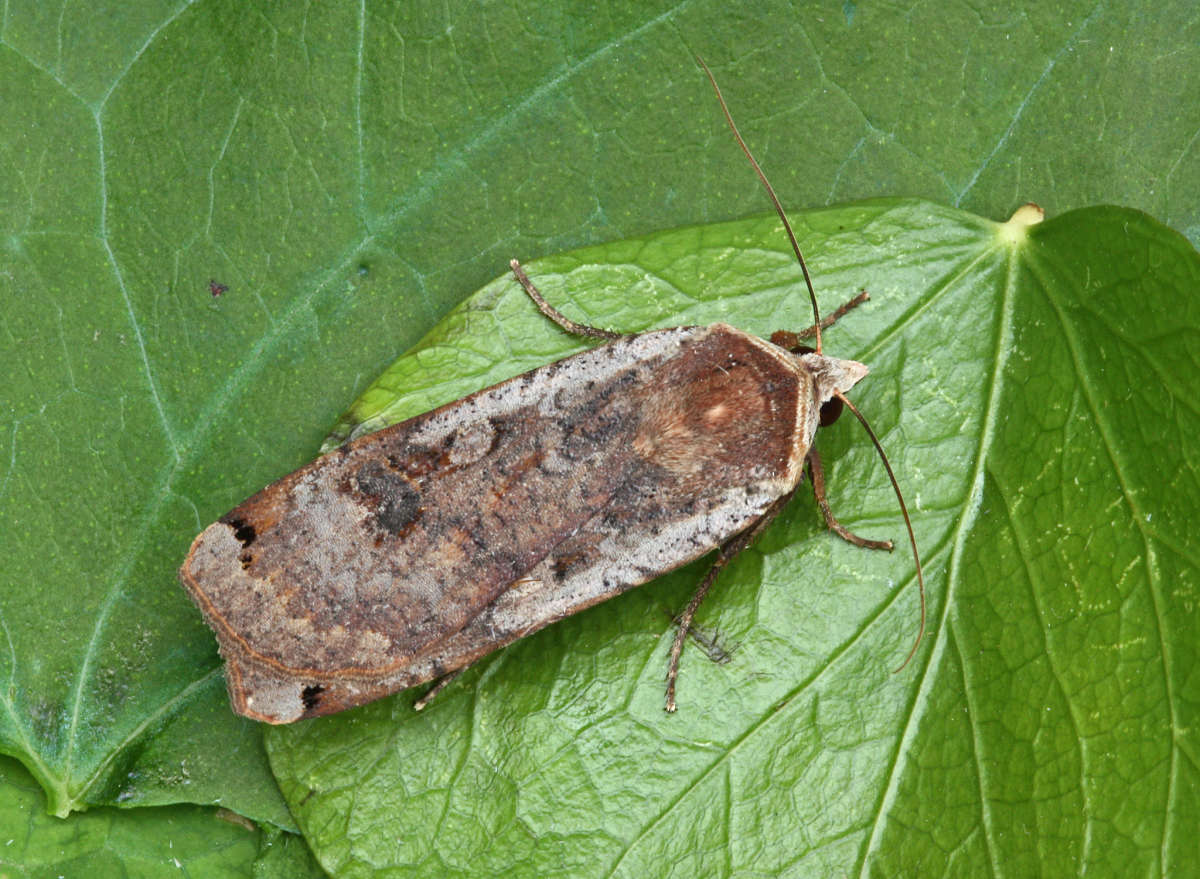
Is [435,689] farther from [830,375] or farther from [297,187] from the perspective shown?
[297,187]

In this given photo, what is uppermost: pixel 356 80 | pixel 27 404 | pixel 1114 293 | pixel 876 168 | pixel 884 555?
pixel 356 80

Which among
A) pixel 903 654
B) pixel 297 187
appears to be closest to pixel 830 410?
pixel 903 654

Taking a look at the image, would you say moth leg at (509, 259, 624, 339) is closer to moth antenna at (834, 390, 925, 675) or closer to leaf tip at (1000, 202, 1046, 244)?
moth antenna at (834, 390, 925, 675)

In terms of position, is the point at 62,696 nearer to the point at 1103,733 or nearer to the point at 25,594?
the point at 25,594

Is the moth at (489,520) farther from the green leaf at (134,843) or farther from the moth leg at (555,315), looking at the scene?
the green leaf at (134,843)

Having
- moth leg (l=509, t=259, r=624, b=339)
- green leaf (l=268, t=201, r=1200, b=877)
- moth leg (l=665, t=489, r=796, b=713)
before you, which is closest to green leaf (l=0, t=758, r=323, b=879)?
green leaf (l=268, t=201, r=1200, b=877)

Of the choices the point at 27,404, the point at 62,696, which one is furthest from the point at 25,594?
the point at 27,404

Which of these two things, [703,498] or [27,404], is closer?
[703,498]
